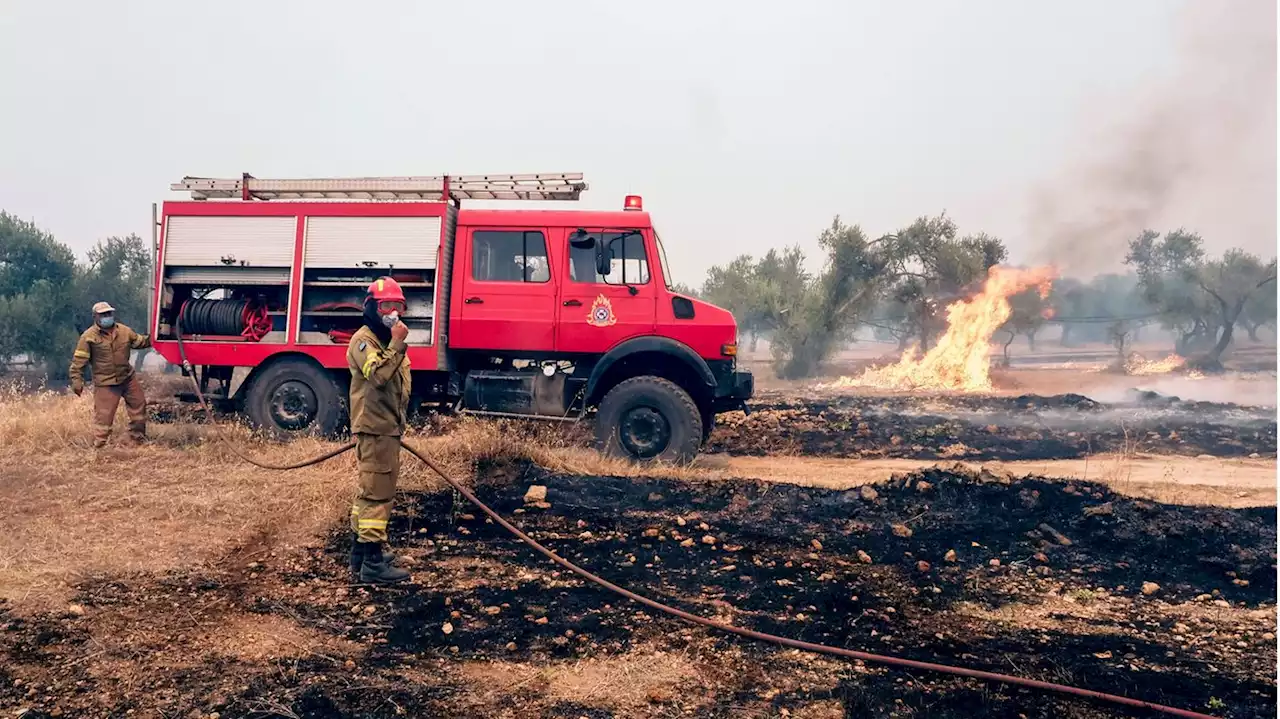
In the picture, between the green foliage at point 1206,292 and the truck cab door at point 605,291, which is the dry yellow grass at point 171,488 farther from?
the green foliage at point 1206,292

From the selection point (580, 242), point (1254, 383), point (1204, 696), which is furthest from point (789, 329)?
point (1204, 696)

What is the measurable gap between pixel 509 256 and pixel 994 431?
827 centimetres

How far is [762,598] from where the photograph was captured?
459cm

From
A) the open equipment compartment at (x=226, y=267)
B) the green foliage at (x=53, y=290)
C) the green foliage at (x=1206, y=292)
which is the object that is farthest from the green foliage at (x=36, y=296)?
the green foliage at (x=1206, y=292)

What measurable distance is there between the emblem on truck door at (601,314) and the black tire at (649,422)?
714mm

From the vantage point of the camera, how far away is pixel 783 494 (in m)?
6.82

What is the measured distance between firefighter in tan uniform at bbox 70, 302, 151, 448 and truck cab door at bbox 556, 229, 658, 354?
206 inches

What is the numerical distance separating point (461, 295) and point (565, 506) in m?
3.11

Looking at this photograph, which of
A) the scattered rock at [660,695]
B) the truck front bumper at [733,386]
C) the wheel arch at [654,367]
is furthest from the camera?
the truck front bumper at [733,386]

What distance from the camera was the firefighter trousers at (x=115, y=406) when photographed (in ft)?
28.0

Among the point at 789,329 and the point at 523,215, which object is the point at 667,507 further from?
the point at 789,329

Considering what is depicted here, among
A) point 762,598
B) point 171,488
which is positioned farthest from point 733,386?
point 171,488

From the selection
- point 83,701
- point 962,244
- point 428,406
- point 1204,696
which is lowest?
point 83,701

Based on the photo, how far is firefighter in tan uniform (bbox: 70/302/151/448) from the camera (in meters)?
8.46
